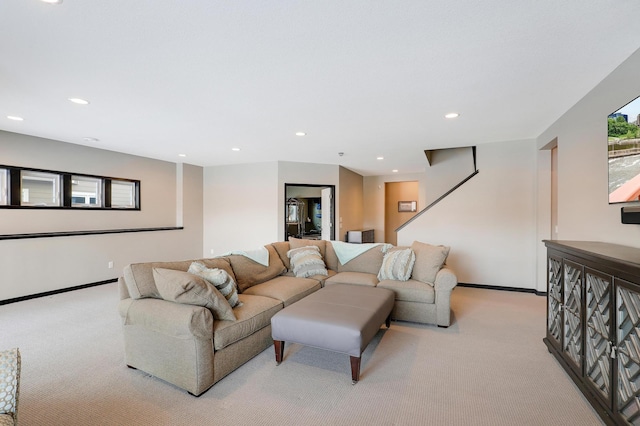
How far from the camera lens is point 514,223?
462 centimetres

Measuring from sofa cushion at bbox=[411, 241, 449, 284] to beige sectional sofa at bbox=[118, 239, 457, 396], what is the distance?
11 centimetres

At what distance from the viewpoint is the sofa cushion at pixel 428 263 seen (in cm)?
345

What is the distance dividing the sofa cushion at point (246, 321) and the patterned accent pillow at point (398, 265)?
149 centimetres

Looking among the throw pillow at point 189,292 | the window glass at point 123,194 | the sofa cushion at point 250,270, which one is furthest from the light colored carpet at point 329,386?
the window glass at point 123,194

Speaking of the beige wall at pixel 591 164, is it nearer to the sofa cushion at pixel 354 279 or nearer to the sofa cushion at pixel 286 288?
the sofa cushion at pixel 354 279

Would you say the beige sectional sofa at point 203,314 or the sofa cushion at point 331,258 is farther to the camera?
the sofa cushion at point 331,258

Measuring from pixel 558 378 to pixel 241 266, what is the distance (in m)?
2.97

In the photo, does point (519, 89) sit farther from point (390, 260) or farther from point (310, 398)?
point (310, 398)

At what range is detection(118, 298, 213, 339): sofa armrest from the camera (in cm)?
198

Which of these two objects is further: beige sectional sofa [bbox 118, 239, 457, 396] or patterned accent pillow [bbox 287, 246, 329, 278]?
patterned accent pillow [bbox 287, 246, 329, 278]

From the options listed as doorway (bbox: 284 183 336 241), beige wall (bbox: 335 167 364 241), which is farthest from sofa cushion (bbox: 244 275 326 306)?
doorway (bbox: 284 183 336 241)

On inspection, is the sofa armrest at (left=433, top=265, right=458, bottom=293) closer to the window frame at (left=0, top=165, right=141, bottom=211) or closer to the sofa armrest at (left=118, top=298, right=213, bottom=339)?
the sofa armrest at (left=118, top=298, right=213, bottom=339)

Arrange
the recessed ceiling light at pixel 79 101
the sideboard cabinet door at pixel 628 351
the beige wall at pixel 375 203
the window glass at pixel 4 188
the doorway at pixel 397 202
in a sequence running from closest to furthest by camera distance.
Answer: the sideboard cabinet door at pixel 628 351 < the recessed ceiling light at pixel 79 101 < the window glass at pixel 4 188 < the beige wall at pixel 375 203 < the doorway at pixel 397 202

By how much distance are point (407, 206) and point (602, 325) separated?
24.3ft
